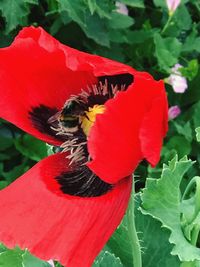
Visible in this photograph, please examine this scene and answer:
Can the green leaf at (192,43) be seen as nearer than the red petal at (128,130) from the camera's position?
No

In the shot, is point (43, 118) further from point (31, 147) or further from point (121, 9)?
point (121, 9)

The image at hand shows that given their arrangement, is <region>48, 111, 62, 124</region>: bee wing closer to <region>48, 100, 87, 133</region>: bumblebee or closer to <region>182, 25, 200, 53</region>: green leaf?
<region>48, 100, 87, 133</region>: bumblebee

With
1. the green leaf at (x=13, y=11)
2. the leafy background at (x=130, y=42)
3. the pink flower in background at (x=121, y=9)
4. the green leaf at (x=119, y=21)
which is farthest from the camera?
the pink flower in background at (x=121, y=9)

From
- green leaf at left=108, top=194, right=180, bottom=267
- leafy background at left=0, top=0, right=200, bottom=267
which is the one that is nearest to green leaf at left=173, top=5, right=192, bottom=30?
leafy background at left=0, top=0, right=200, bottom=267

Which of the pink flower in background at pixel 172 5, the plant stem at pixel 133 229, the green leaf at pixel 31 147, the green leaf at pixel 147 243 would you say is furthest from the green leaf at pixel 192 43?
the plant stem at pixel 133 229

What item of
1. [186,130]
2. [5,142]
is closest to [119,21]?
[186,130]

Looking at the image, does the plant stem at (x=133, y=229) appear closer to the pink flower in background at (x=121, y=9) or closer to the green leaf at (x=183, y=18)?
the pink flower in background at (x=121, y=9)
